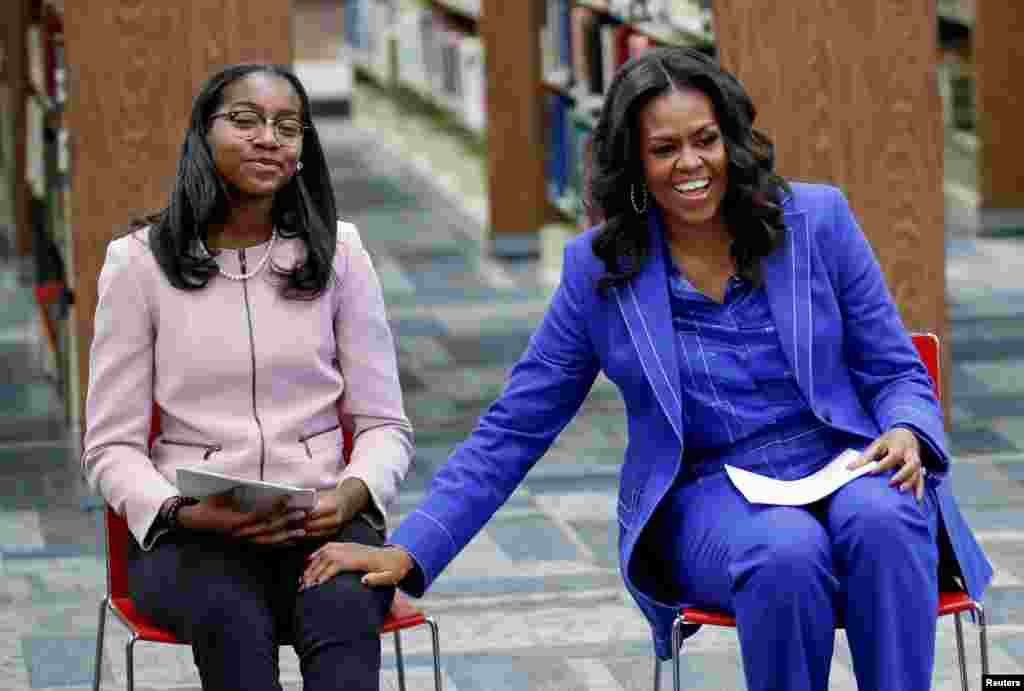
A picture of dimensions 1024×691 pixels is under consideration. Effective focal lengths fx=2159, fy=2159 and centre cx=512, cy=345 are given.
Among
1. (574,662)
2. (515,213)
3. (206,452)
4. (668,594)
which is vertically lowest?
(515,213)

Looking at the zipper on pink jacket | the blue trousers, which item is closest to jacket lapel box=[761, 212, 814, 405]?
the blue trousers

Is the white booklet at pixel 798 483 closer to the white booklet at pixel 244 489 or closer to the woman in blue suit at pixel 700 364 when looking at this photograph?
the woman in blue suit at pixel 700 364

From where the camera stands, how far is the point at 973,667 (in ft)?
13.3

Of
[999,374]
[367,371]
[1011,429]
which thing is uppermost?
[367,371]

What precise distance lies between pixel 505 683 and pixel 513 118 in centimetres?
515

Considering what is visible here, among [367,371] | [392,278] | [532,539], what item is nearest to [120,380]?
[367,371]

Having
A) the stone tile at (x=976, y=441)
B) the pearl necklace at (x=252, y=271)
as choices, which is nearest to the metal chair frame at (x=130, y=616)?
the pearl necklace at (x=252, y=271)

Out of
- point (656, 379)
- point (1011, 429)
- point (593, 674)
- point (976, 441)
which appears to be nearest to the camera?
point (656, 379)

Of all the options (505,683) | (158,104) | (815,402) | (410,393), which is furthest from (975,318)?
(815,402)

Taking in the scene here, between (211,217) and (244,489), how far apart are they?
51 centimetres

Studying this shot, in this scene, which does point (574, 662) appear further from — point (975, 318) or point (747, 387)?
point (975, 318)

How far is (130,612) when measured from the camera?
323 cm

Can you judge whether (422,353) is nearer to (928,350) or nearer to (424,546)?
(928,350)

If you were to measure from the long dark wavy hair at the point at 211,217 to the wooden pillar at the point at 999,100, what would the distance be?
6.05 m
